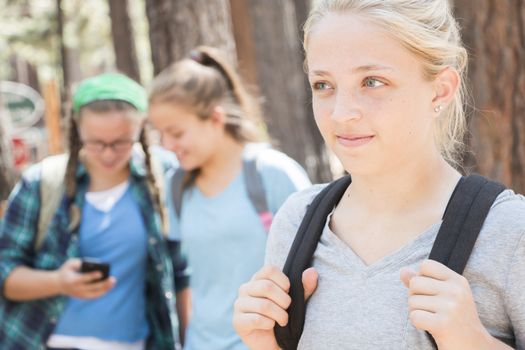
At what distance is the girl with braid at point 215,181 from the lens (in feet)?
11.5

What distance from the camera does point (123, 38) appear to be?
500 inches

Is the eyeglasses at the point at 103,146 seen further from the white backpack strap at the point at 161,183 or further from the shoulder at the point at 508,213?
the shoulder at the point at 508,213

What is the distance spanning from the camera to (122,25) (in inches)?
484

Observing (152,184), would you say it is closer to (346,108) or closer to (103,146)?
(103,146)

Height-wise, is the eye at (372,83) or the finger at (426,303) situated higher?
the eye at (372,83)

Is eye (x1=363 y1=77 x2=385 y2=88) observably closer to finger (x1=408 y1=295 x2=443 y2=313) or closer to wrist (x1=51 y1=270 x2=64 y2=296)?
finger (x1=408 y1=295 x2=443 y2=313)

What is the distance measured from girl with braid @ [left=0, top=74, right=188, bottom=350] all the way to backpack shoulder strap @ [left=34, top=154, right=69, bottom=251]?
0.02m

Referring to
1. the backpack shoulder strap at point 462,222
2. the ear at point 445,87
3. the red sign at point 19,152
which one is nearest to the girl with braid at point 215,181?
the ear at point 445,87

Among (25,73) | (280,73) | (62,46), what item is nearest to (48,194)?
(280,73)

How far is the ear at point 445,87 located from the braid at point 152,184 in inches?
85.9

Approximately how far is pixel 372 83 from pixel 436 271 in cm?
49

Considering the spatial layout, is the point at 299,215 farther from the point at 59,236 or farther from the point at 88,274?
the point at 59,236

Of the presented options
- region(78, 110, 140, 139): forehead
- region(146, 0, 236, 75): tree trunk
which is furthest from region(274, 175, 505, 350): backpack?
region(146, 0, 236, 75): tree trunk

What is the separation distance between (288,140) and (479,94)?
675cm
